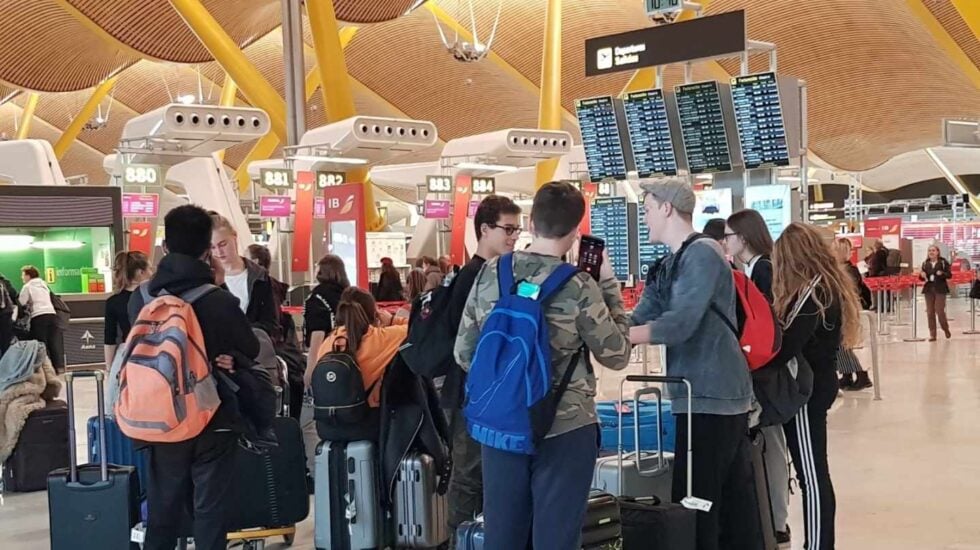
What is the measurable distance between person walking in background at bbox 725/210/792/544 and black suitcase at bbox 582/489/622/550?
1406 millimetres

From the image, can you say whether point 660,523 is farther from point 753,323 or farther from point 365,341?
point 365,341

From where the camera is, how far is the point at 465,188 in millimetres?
20672

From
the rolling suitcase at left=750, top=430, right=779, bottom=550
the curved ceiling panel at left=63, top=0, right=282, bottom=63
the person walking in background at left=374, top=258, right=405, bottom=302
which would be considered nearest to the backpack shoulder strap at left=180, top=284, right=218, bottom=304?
the rolling suitcase at left=750, top=430, right=779, bottom=550

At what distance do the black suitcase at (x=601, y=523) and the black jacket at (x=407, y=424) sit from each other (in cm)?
124

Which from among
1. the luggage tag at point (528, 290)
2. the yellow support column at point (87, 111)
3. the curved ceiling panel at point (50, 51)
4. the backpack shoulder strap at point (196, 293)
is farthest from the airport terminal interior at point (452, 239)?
the yellow support column at point (87, 111)

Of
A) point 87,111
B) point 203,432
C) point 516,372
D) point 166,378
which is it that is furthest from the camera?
point 87,111

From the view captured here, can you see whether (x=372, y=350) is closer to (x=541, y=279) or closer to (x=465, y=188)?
(x=541, y=279)

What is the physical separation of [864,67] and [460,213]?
22.0 metres

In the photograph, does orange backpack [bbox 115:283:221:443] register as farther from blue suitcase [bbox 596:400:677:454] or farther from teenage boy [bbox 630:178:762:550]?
blue suitcase [bbox 596:400:677:454]

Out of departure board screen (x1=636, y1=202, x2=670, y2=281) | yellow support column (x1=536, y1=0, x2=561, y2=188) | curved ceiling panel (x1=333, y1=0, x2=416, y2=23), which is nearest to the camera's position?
departure board screen (x1=636, y1=202, x2=670, y2=281)

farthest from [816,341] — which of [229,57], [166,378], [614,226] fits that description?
[229,57]

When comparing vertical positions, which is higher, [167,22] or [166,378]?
[167,22]

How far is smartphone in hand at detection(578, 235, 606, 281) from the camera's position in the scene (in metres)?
3.37

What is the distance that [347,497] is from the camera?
193 inches
